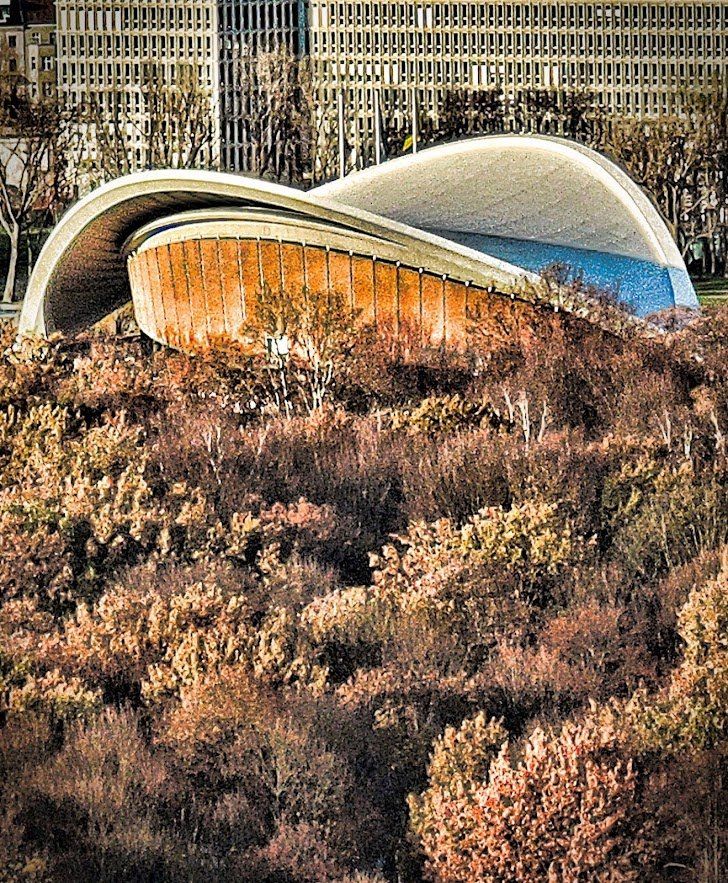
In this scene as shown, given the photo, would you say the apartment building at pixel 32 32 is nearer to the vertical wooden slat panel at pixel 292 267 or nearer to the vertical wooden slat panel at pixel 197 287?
the vertical wooden slat panel at pixel 197 287

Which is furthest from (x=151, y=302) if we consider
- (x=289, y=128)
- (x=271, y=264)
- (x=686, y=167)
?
(x=289, y=128)

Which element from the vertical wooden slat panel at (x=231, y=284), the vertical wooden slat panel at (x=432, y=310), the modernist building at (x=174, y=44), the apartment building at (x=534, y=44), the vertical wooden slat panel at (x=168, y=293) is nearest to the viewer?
the vertical wooden slat panel at (x=432, y=310)

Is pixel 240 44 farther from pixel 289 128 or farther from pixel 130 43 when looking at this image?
pixel 289 128

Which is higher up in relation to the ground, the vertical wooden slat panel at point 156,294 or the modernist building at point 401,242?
the modernist building at point 401,242

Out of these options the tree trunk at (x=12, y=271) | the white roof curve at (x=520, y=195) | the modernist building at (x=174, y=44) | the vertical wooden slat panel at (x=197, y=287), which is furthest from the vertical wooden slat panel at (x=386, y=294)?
the modernist building at (x=174, y=44)

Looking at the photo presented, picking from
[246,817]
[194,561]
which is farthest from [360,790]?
[194,561]

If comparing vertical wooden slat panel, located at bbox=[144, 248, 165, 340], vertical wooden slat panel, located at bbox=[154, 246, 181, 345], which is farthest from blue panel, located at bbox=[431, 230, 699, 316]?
vertical wooden slat panel, located at bbox=[144, 248, 165, 340]
